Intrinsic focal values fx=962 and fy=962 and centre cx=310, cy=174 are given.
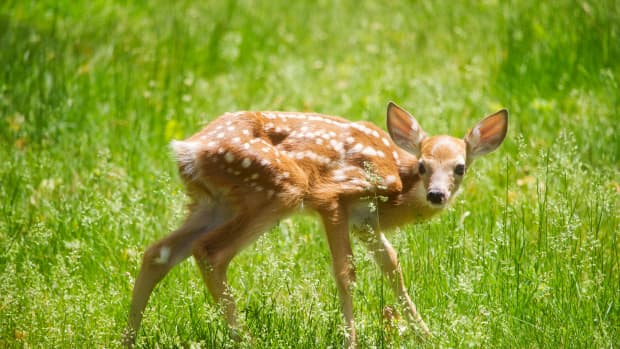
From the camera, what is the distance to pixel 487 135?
491 centimetres

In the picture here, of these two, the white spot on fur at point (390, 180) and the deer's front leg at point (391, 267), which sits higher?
the white spot on fur at point (390, 180)

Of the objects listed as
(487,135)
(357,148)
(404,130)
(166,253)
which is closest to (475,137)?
(487,135)

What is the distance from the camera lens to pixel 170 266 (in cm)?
443

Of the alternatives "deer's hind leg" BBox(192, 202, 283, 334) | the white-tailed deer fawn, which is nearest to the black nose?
the white-tailed deer fawn

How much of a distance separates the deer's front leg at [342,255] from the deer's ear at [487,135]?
814 mm

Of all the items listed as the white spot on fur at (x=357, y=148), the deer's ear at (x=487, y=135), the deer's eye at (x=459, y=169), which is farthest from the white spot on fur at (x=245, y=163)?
the deer's ear at (x=487, y=135)

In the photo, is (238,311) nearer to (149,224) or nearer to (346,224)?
(346,224)

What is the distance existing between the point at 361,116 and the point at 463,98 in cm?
87

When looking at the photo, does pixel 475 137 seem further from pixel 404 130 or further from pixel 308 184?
pixel 308 184

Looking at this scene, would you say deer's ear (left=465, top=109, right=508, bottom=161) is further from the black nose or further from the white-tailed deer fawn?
the black nose

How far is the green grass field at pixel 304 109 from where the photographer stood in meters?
4.25

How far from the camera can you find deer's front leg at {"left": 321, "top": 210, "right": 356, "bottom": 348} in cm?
438

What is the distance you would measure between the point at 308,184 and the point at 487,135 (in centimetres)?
101

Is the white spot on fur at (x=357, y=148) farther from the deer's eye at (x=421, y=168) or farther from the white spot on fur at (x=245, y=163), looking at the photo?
the white spot on fur at (x=245, y=163)
